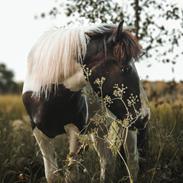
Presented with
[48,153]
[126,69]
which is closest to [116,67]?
[126,69]

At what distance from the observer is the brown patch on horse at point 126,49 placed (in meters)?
4.64

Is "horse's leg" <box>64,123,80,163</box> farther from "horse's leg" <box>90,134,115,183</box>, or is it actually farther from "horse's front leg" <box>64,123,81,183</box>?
"horse's leg" <box>90,134,115,183</box>

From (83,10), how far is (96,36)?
190 centimetres

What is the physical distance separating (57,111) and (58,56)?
0.49 meters

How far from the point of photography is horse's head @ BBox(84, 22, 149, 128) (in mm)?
4629

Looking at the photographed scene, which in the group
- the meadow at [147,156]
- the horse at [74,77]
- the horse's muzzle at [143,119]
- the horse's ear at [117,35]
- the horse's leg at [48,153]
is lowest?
the meadow at [147,156]

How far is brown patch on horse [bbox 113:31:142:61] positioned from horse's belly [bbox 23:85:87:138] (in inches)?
22.1

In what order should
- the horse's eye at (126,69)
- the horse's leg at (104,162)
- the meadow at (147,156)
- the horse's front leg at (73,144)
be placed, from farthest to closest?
the meadow at (147,156) → the horse's leg at (104,162) → the horse's front leg at (73,144) → the horse's eye at (126,69)

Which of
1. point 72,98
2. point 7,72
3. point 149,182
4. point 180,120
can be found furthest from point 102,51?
point 7,72

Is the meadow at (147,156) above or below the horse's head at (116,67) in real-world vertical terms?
below

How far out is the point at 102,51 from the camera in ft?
15.5

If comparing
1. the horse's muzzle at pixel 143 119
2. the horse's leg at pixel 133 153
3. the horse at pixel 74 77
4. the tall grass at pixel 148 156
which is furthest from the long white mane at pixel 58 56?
the horse's leg at pixel 133 153

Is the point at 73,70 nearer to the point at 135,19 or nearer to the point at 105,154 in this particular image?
the point at 105,154

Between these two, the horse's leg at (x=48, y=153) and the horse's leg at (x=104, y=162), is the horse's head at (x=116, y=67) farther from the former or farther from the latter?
the horse's leg at (x=48, y=153)
